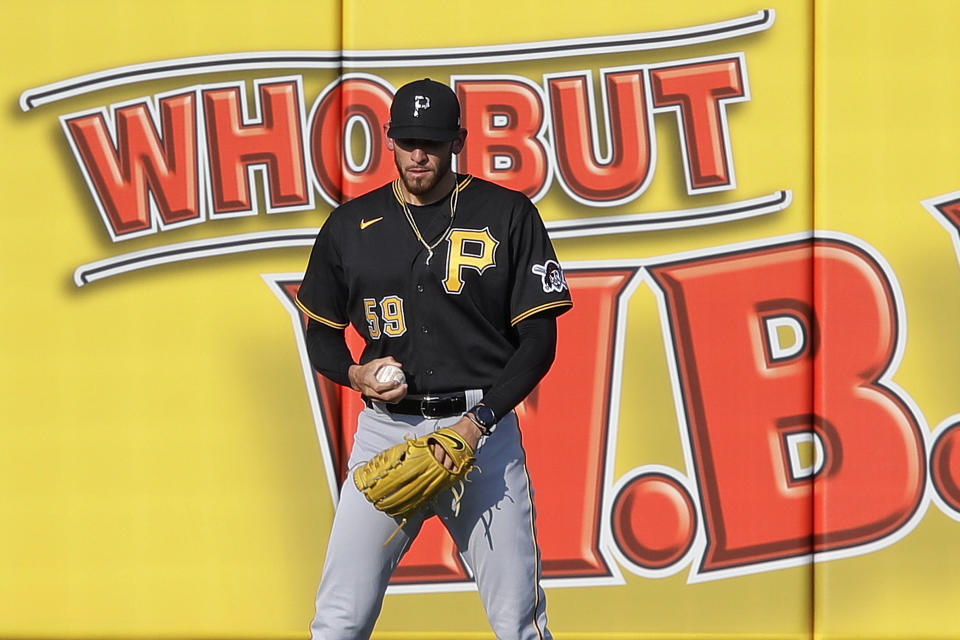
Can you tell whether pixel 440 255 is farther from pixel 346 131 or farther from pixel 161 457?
pixel 161 457

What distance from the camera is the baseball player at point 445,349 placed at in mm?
3160

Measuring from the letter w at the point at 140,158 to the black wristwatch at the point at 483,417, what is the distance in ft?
6.40

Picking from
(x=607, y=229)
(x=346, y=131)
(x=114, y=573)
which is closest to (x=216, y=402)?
(x=114, y=573)

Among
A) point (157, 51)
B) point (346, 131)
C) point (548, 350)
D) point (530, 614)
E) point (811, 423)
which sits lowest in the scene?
point (530, 614)

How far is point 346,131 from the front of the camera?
15.1 ft

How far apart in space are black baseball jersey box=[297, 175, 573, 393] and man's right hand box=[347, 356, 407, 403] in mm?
100

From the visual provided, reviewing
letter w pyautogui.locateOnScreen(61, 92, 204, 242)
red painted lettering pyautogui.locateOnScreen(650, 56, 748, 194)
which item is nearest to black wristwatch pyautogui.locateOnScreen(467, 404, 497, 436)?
red painted lettering pyautogui.locateOnScreen(650, 56, 748, 194)

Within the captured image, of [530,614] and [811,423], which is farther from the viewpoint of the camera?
[811,423]

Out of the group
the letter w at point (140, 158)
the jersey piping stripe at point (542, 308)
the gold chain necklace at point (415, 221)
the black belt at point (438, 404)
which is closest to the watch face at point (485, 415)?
the black belt at point (438, 404)

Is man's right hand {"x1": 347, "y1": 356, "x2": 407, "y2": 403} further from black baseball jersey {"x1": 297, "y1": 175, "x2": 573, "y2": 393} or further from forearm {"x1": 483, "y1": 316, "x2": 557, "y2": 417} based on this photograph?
forearm {"x1": 483, "y1": 316, "x2": 557, "y2": 417}

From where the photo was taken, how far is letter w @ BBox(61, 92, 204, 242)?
463cm

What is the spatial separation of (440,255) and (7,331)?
7.01 ft

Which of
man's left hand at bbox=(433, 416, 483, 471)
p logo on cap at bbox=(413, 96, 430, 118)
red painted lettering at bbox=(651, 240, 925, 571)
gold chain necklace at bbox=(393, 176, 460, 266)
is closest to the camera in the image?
man's left hand at bbox=(433, 416, 483, 471)

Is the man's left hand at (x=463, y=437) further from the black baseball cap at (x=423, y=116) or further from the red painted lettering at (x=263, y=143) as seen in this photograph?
the red painted lettering at (x=263, y=143)
